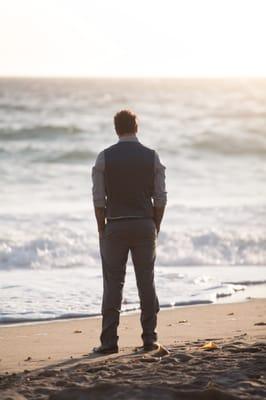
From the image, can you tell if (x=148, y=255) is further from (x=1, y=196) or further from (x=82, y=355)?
(x=1, y=196)

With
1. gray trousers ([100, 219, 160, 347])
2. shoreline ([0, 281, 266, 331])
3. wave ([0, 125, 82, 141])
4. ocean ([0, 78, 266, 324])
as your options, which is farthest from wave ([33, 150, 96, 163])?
gray trousers ([100, 219, 160, 347])

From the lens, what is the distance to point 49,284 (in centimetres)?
1091

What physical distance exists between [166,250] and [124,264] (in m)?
7.24

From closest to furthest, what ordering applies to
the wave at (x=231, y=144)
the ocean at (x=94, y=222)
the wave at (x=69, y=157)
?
1. the ocean at (x=94, y=222)
2. the wave at (x=69, y=157)
3. the wave at (x=231, y=144)

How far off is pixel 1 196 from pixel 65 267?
762cm

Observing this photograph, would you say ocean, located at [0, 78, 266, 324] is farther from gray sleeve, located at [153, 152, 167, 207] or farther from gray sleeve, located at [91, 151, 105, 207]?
gray sleeve, located at [153, 152, 167, 207]

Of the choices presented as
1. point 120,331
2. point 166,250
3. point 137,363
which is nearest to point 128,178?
point 137,363

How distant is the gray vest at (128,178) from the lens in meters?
6.57

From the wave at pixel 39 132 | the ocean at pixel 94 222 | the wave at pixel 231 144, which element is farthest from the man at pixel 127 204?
the wave at pixel 39 132

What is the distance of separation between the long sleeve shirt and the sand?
94 cm

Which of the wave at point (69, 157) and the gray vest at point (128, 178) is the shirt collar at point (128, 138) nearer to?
the gray vest at point (128, 178)

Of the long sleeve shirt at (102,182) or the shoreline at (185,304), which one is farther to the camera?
the shoreline at (185,304)

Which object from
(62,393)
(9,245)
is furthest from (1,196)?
(62,393)

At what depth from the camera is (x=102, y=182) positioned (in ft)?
21.6
